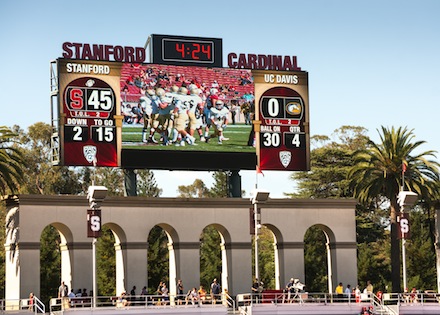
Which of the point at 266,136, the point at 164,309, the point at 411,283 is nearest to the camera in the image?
the point at 164,309

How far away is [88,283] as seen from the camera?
69000mm

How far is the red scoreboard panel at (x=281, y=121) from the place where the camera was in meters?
74.1

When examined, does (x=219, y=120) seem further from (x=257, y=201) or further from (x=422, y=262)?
(x=422, y=262)

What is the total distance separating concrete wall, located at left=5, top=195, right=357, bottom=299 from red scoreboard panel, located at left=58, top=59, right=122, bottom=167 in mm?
2787

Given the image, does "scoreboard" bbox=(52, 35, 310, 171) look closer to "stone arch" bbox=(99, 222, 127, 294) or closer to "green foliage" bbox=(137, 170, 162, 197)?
"stone arch" bbox=(99, 222, 127, 294)

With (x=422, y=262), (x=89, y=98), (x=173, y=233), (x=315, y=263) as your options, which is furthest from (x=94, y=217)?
(x=422, y=262)

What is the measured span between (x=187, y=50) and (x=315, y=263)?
34532 millimetres

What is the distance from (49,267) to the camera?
97.9 meters

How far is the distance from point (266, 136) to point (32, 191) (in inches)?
2080

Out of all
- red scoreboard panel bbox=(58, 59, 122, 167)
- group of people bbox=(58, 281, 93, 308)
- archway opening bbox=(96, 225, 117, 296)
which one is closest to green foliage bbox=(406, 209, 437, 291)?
archway opening bbox=(96, 225, 117, 296)

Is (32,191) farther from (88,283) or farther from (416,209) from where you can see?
(88,283)

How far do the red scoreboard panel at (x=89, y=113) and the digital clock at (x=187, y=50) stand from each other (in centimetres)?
350

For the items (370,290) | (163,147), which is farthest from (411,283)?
(163,147)

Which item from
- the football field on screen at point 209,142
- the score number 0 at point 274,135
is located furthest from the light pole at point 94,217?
the score number 0 at point 274,135
